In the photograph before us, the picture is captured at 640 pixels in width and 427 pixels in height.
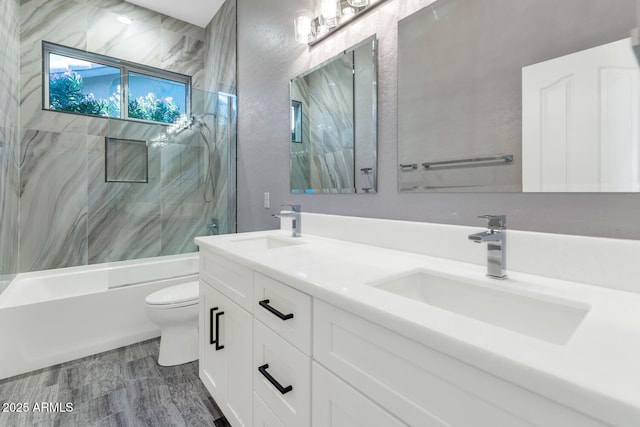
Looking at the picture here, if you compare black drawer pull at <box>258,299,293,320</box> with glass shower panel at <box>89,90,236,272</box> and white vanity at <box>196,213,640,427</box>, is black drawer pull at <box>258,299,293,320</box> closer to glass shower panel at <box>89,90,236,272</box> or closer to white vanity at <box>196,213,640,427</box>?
white vanity at <box>196,213,640,427</box>

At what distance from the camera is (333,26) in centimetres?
150

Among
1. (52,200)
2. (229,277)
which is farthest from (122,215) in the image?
(229,277)

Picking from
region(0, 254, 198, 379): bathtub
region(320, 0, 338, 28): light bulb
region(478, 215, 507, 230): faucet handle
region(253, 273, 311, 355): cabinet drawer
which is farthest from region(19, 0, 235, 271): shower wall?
region(478, 215, 507, 230): faucet handle

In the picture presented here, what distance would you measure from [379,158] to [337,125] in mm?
349

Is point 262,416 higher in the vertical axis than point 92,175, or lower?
lower

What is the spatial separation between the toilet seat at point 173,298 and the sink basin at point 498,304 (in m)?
1.52

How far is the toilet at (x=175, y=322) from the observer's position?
181 cm

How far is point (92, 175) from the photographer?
8.70 feet

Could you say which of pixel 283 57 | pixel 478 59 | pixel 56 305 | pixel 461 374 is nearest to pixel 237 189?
pixel 283 57

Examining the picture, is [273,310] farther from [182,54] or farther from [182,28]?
[182,28]

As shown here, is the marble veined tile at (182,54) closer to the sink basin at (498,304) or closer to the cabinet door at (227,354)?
the cabinet door at (227,354)

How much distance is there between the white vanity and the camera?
386mm

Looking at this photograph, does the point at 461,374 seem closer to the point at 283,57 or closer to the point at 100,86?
the point at 283,57

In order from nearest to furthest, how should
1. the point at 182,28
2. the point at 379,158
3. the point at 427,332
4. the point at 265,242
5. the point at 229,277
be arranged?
the point at 427,332 → the point at 229,277 → the point at 379,158 → the point at 265,242 → the point at 182,28
